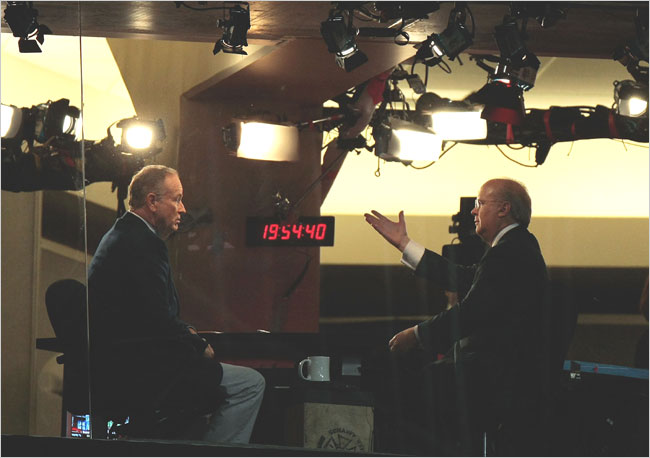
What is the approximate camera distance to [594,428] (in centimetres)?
441

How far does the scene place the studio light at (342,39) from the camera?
13.8ft

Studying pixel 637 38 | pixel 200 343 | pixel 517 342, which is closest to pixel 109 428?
pixel 200 343

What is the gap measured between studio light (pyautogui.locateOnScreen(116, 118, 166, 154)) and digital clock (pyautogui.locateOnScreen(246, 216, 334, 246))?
2.72ft

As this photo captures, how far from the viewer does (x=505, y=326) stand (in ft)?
11.7

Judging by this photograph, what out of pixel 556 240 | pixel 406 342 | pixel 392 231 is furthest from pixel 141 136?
pixel 556 240

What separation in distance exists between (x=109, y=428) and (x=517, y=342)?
64.6 inches

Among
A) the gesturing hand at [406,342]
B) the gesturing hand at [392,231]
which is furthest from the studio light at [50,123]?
the gesturing hand at [406,342]

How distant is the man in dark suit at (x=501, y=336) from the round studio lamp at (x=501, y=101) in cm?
89

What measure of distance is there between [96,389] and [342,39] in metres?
1.79

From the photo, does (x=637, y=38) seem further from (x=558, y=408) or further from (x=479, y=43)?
(x=558, y=408)

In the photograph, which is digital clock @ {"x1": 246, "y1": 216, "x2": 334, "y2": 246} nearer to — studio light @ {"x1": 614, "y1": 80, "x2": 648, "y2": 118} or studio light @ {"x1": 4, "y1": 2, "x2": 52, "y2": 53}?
studio light @ {"x1": 614, "y1": 80, "x2": 648, "y2": 118}

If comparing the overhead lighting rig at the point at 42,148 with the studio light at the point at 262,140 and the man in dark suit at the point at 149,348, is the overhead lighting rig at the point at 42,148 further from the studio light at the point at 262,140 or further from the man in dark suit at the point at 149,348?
the studio light at the point at 262,140

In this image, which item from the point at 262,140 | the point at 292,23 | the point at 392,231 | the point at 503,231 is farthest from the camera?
the point at 262,140

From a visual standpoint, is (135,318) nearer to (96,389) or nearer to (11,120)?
(96,389)
